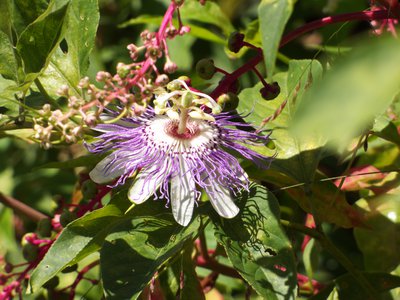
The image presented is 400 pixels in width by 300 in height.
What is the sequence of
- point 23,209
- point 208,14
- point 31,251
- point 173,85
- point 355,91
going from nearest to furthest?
point 355,91
point 173,85
point 31,251
point 23,209
point 208,14

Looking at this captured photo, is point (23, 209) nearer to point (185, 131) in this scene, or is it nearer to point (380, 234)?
point (185, 131)

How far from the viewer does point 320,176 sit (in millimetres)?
1088

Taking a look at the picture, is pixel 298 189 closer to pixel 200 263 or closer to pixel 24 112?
pixel 200 263

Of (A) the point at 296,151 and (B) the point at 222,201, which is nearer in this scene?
(B) the point at 222,201

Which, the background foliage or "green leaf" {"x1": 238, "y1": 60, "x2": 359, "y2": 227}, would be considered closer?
the background foliage

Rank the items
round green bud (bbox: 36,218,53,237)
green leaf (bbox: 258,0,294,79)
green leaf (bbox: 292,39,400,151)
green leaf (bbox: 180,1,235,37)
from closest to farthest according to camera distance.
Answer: green leaf (bbox: 292,39,400,151)
green leaf (bbox: 258,0,294,79)
round green bud (bbox: 36,218,53,237)
green leaf (bbox: 180,1,235,37)

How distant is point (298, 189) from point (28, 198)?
107 cm

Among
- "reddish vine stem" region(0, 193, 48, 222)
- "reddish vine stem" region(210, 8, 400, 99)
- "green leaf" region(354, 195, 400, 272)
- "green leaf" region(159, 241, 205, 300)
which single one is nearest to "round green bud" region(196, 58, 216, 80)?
"reddish vine stem" region(210, 8, 400, 99)

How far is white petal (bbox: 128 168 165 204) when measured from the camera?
34.7 inches

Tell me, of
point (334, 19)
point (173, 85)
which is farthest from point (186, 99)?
point (334, 19)

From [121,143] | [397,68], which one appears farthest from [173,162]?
[397,68]

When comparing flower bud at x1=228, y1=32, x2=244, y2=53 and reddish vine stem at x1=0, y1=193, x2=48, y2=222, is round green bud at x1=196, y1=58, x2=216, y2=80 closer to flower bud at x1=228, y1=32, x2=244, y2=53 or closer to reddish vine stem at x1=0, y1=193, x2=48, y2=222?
flower bud at x1=228, y1=32, x2=244, y2=53

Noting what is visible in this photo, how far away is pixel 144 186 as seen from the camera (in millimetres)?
897

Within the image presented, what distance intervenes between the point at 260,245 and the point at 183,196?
123 millimetres
